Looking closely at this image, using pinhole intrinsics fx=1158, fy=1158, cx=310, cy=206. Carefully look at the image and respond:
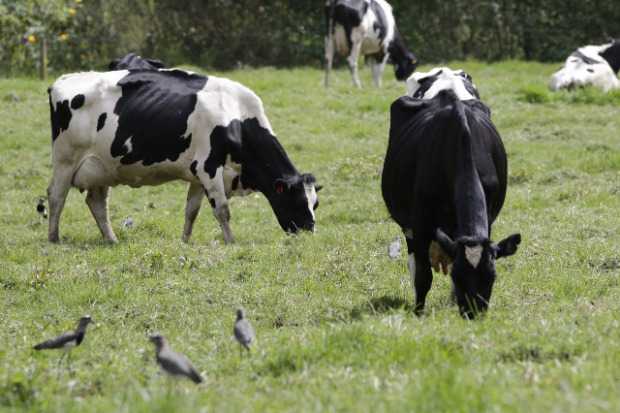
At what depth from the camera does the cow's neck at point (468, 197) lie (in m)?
8.12

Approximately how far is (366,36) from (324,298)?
17227 mm

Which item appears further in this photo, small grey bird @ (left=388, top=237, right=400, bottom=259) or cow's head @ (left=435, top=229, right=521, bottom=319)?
small grey bird @ (left=388, top=237, right=400, bottom=259)

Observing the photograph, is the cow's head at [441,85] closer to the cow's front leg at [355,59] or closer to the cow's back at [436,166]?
the cow's back at [436,166]

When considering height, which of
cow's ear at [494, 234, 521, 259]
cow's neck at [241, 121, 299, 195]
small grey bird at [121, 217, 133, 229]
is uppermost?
cow's ear at [494, 234, 521, 259]

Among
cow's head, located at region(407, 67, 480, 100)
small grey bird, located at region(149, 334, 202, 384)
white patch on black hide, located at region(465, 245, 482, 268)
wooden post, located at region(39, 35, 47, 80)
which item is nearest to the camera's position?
small grey bird, located at region(149, 334, 202, 384)

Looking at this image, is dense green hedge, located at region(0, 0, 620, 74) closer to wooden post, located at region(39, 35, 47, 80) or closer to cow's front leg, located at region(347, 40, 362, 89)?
wooden post, located at region(39, 35, 47, 80)

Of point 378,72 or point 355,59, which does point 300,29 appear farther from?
point 355,59

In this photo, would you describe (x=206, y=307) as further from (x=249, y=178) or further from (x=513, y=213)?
(x=513, y=213)

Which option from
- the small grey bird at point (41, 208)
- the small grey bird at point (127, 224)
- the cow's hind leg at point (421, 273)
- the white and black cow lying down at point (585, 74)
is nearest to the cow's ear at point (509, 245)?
the cow's hind leg at point (421, 273)

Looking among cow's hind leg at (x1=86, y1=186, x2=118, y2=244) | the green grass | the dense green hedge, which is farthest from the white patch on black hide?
the dense green hedge

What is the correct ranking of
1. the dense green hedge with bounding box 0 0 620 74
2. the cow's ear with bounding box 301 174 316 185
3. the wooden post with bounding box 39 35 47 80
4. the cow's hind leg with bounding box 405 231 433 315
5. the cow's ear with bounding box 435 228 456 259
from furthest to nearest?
1. the dense green hedge with bounding box 0 0 620 74
2. the wooden post with bounding box 39 35 47 80
3. the cow's ear with bounding box 301 174 316 185
4. the cow's hind leg with bounding box 405 231 433 315
5. the cow's ear with bounding box 435 228 456 259

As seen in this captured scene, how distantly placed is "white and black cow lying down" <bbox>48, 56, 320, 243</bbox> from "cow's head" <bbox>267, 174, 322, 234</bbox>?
12mm

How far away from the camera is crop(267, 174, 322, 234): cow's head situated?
1352 centimetres

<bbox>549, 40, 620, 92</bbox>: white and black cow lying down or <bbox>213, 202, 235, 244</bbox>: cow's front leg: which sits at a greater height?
<bbox>213, 202, 235, 244</bbox>: cow's front leg
